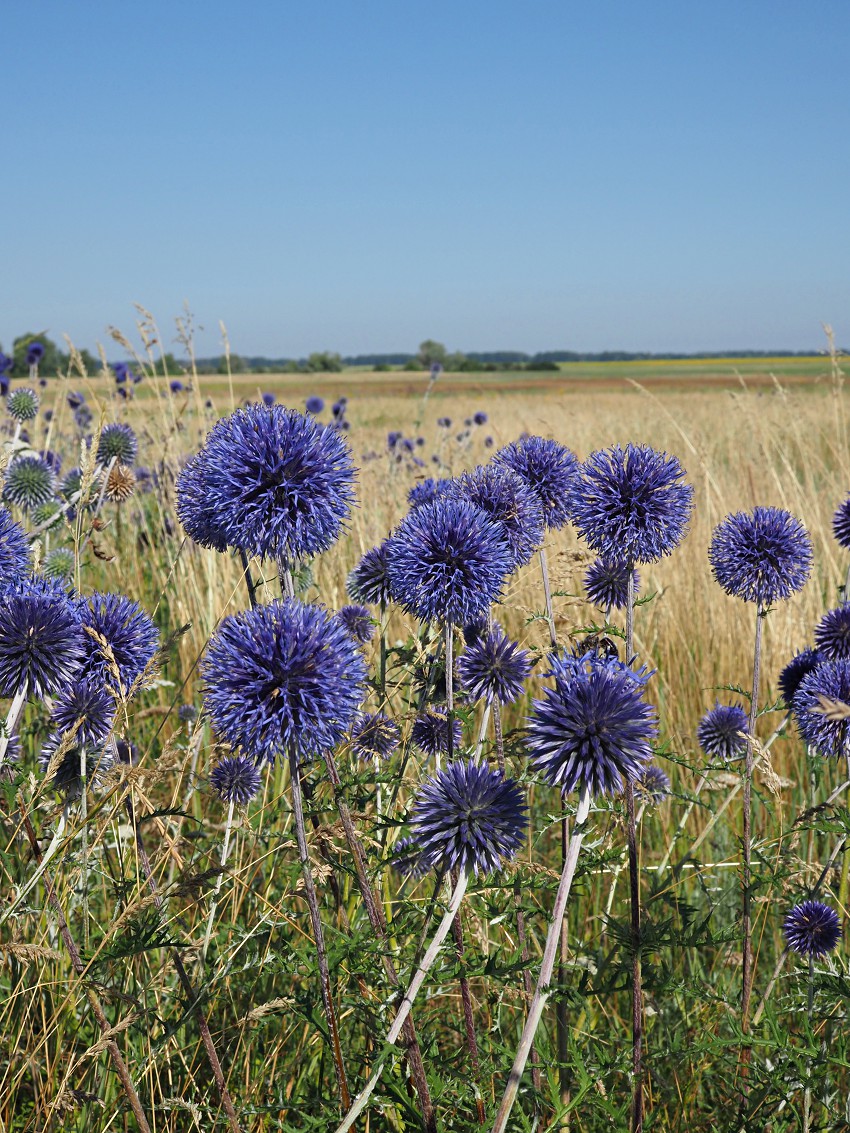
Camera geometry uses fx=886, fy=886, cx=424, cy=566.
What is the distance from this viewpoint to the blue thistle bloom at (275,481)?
187 centimetres

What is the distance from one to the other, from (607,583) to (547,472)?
0.41 meters

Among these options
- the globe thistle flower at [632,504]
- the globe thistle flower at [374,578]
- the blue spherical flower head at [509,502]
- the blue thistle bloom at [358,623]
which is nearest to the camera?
the globe thistle flower at [632,504]

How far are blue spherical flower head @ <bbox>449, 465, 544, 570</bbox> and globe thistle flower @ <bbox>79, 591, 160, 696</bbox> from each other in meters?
A: 0.95

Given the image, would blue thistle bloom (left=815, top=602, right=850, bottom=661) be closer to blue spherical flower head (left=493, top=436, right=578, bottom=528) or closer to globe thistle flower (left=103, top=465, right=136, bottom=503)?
blue spherical flower head (left=493, top=436, right=578, bottom=528)

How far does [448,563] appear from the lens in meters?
2.20

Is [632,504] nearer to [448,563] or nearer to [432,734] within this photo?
[448,563]

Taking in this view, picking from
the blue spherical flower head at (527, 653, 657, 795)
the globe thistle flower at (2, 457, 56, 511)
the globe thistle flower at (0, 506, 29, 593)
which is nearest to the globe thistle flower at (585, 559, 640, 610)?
the blue spherical flower head at (527, 653, 657, 795)

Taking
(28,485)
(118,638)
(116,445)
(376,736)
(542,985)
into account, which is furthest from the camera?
(116,445)

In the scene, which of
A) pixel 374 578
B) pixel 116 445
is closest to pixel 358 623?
pixel 374 578

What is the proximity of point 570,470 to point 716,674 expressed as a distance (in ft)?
8.90

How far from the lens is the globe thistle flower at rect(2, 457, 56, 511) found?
486 cm

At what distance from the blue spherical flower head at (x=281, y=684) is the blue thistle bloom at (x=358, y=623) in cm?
126

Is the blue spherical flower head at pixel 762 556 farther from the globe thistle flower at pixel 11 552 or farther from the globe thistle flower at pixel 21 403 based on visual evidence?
the globe thistle flower at pixel 21 403

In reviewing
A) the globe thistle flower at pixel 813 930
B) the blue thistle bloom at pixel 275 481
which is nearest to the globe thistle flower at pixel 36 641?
the blue thistle bloom at pixel 275 481
